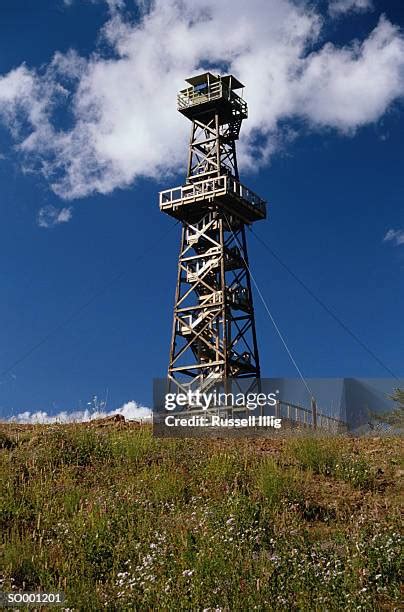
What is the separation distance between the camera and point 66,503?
30.7 feet

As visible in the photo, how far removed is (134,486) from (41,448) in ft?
8.82

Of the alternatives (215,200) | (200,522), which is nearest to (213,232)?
(215,200)

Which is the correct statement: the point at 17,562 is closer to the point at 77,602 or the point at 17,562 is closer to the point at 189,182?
the point at 77,602

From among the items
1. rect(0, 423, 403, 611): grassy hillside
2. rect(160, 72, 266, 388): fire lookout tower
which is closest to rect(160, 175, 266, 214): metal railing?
rect(160, 72, 266, 388): fire lookout tower

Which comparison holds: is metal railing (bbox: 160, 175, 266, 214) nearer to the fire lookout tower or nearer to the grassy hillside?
the fire lookout tower

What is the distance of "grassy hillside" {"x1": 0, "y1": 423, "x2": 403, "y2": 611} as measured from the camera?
6945 mm

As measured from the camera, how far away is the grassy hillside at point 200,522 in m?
6.95

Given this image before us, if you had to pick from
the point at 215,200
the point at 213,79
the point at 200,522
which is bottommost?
the point at 200,522

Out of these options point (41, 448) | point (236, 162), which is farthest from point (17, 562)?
point (236, 162)

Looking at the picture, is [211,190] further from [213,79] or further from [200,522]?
[200,522]

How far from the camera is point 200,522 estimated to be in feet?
27.7

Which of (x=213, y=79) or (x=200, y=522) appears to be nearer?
(x=200, y=522)

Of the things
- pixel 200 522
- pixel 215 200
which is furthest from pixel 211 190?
pixel 200 522

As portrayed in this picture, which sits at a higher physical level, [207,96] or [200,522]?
[207,96]
